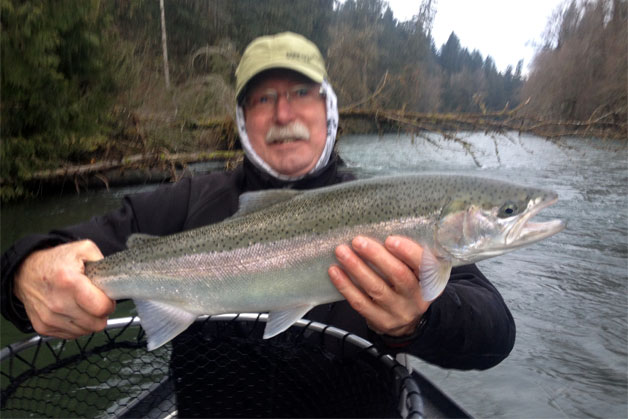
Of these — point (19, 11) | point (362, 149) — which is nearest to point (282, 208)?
point (19, 11)

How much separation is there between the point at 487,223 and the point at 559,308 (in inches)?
175

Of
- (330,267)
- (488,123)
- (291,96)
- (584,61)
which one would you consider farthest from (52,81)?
(584,61)

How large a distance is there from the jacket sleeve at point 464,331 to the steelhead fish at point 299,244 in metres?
0.18

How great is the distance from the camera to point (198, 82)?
17.5 m

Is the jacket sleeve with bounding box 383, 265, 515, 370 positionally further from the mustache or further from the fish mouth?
the mustache

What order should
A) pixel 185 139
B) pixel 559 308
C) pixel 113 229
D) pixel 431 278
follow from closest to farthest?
1. pixel 431 278
2. pixel 113 229
3. pixel 559 308
4. pixel 185 139

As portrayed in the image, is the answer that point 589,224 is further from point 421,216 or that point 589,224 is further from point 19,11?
point 19,11

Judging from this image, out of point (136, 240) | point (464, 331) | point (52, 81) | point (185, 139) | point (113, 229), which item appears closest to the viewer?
point (464, 331)

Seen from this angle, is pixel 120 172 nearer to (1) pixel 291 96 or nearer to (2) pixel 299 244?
(1) pixel 291 96

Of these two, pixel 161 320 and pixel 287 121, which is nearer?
pixel 161 320

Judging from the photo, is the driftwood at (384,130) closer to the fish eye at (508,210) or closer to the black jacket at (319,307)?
the black jacket at (319,307)

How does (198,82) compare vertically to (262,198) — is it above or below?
above

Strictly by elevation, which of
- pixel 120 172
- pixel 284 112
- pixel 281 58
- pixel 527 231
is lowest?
pixel 120 172

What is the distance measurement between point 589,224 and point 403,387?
872 cm
